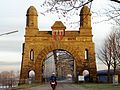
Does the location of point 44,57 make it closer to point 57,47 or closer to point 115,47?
point 57,47

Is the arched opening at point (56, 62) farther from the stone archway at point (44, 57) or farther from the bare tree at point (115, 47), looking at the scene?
the bare tree at point (115, 47)

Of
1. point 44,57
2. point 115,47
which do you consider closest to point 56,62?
point 44,57

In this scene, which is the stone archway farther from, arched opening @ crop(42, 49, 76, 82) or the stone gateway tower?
arched opening @ crop(42, 49, 76, 82)

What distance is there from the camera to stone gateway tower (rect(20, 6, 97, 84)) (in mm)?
81062

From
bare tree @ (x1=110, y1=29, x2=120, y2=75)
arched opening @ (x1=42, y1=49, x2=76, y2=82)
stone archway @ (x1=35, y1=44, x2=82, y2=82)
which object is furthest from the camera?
arched opening @ (x1=42, y1=49, x2=76, y2=82)

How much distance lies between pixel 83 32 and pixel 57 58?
209ft

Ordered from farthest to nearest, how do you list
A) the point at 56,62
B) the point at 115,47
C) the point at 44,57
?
the point at 56,62 < the point at 44,57 < the point at 115,47

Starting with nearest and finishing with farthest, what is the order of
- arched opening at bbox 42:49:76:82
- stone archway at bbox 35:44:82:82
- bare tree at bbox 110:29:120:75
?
bare tree at bbox 110:29:120:75, stone archway at bbox 35:44:82:82, arched opening at bbox 42:49:76:82

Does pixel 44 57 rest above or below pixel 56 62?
below

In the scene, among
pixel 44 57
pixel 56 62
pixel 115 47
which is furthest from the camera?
pixel 56 62

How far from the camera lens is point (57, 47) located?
82.0 meters

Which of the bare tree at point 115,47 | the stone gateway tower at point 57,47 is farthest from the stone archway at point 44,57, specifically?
the bare tree at point 115,47

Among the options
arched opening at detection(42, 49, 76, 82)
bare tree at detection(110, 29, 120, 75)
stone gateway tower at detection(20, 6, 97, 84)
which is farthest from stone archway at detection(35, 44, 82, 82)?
bare tree at detection(110, 29, 120, 75)

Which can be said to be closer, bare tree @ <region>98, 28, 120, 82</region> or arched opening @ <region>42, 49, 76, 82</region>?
bare tree @ <region>98, 28, 120, 82</region>
